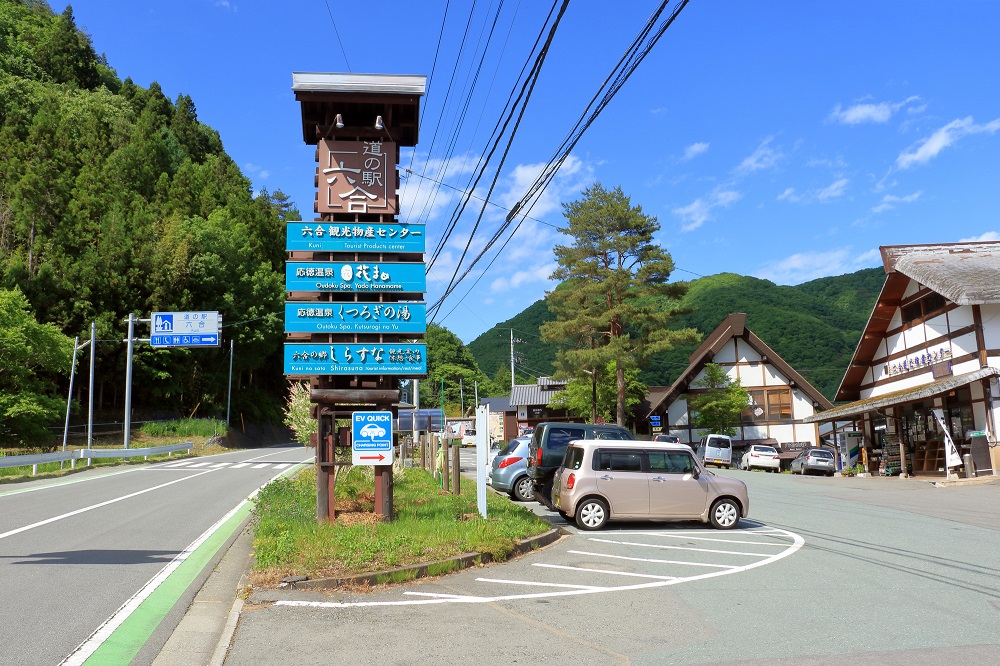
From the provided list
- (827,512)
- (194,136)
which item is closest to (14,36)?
(194,136)

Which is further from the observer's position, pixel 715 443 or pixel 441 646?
pixel 715 443

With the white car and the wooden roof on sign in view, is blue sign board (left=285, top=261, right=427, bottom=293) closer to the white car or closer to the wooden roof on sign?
the wooden roof on sign

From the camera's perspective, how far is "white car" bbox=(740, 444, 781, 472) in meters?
37.2

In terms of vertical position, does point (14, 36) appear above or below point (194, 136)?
above

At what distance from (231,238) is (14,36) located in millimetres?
46245

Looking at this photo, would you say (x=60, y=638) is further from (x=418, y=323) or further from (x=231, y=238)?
(x=231, y=238)

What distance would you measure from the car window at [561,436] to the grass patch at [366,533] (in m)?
2.89

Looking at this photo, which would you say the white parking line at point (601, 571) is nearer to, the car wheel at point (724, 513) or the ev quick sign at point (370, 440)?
the ev quick sign at point (370, 440)

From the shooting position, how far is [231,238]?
60062mm

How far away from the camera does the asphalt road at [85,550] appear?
5.79 m

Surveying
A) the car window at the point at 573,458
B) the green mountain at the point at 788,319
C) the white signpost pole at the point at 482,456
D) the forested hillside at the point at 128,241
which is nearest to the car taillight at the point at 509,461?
the car window at the point at 573,458

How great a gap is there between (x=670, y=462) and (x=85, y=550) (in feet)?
30.0

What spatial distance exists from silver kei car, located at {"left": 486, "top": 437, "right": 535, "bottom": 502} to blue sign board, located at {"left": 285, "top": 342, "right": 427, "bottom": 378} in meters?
7.35

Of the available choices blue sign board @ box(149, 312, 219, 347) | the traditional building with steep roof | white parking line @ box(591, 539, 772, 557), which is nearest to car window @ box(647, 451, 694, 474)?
white parking line @ box(591, 539, 772, 557)
